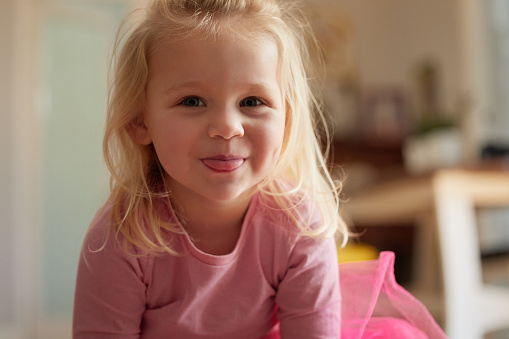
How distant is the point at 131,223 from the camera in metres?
0.82

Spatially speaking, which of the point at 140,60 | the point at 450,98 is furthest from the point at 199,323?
the point at 450,98

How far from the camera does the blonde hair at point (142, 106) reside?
76 cm

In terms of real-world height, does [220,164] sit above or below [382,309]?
above

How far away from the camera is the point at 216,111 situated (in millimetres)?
730

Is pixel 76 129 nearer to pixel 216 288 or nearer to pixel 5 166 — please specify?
pixel 5 166

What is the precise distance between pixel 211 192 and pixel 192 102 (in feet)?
0.42

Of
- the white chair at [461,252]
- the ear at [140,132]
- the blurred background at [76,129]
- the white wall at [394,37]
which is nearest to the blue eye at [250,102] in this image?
the ear at [140,132]

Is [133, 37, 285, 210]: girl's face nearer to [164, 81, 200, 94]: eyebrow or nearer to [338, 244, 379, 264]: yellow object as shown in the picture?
[164, 81, 200, 94]: eyebrow

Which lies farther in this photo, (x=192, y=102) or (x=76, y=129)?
(x=76, y=129)

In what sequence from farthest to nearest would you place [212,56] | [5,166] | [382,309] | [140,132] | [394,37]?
[394,37] < [5,166] < [382,309] < [140,132] < [212,56]

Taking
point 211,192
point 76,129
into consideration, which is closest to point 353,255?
point 211,192

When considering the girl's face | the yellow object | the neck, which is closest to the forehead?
the girl's face

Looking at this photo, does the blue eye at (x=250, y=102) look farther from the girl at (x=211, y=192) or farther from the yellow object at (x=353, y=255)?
the yellow object at (x=353, y=255)

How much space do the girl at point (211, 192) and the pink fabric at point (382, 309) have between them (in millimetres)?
71
